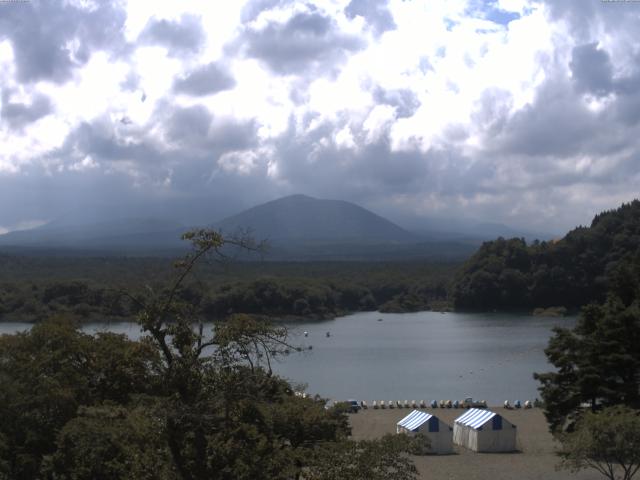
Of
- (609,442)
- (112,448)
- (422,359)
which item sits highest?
(112,448)

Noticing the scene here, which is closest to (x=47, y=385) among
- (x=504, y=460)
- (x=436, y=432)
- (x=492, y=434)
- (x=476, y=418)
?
(x=436, y=432)

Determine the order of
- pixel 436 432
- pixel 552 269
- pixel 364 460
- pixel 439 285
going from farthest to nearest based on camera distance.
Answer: pixel 439 285, pixel 552 269, pixel 436 432, pixel 364 460

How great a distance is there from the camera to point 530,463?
56.3 ft

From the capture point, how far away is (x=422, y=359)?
37.8 m

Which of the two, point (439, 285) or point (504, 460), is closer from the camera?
point (504, 460)

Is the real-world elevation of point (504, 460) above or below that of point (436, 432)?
below

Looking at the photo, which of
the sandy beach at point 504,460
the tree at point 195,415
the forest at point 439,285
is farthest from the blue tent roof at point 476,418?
the forest at point 439,285

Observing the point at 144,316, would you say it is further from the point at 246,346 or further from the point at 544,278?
the point at 544,278

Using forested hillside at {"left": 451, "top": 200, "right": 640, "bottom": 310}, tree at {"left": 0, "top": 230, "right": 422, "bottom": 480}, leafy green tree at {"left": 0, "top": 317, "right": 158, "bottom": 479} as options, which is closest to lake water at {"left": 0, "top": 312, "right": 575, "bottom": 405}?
forested hillside at {"left": 451, "top": 200, "right": 640, "bottom": 310}

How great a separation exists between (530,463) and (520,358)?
19.4m

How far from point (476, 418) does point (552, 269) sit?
4610 centimetres

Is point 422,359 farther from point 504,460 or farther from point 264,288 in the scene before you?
point 264,288

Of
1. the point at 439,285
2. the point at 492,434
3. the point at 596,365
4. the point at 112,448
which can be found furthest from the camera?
the point at 439,285

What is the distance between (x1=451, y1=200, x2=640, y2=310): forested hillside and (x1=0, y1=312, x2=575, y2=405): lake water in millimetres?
7689
